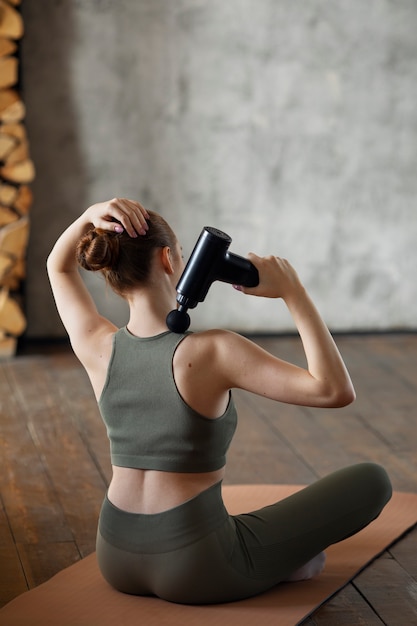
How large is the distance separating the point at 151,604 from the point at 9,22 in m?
2.38

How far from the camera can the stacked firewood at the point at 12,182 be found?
3645mm

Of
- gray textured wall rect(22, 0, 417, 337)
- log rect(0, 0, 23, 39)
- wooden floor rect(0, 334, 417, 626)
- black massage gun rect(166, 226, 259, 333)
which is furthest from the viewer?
gray textured wall rect(22, 0, 417, 337)

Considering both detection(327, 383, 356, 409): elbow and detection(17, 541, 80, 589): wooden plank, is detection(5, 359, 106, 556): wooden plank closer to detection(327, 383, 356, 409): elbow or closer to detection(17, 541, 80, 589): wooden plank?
detection(17, 541, 80, 589): wooden plank

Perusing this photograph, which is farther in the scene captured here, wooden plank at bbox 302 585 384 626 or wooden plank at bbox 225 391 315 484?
wooden plank at bbox 225 391 315 484

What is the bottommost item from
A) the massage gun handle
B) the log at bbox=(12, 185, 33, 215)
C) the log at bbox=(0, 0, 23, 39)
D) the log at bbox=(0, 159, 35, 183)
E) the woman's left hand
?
the log at bbox=(12, 185, 33, 215)

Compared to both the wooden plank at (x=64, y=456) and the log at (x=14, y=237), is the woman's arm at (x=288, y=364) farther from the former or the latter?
the log at (x=14, y=237)

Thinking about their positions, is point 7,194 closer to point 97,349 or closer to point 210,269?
point 97,349

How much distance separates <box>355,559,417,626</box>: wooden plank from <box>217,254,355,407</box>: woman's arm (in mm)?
489

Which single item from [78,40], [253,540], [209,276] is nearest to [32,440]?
[253,540]

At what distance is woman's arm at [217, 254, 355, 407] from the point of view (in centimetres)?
184

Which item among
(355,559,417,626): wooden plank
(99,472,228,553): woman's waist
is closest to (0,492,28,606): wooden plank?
(99,472,228,553): woman's waist

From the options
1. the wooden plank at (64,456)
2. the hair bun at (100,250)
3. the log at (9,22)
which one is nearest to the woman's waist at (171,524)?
the wooden plank at (64,456)

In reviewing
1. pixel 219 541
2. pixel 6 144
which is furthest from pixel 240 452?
pixel 6 144

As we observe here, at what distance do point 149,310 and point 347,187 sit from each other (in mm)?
2455
